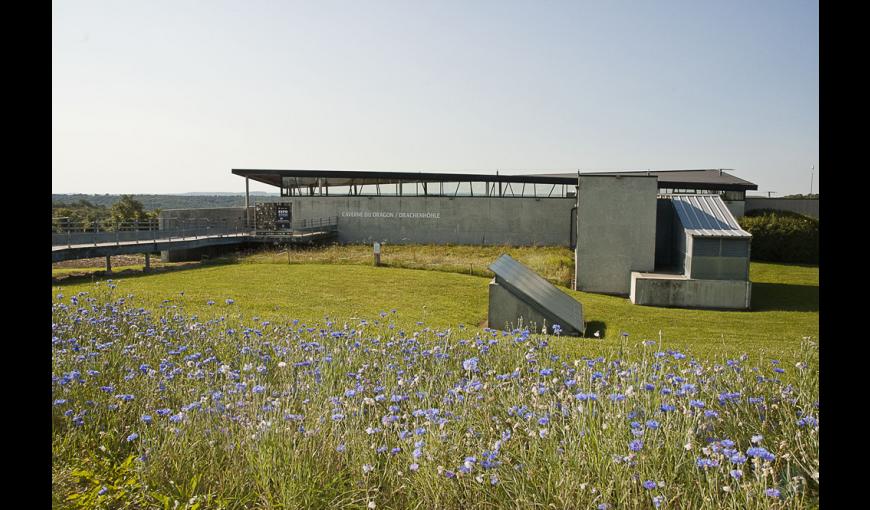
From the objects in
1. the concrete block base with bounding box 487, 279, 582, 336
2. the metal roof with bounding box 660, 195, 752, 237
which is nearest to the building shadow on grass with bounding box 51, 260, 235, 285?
the concrete block base with bounding box 487, 279, 582, 336

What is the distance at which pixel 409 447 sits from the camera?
11.7ft

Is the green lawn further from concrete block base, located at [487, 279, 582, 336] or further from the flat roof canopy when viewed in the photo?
the flat roof canopy

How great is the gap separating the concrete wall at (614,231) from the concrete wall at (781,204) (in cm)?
1689

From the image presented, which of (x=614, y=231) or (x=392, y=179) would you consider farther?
(x=392, y=179)

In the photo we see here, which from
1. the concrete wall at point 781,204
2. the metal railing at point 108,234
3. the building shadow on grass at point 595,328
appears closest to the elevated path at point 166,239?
the metal railing at point 108,234

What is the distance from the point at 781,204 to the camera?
107 feet

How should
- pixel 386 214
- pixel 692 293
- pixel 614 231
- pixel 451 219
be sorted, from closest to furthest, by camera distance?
pixel 692 293 < pixel 614 231 < pixel 451 219 < pixel 386 214

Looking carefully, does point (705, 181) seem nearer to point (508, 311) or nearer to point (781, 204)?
point (781, 204)

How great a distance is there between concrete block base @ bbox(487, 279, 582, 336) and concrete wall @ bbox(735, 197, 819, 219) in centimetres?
2597

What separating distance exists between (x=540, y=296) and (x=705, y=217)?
925 centimetres

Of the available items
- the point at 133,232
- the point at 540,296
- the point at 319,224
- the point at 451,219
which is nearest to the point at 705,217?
the point at 540,296

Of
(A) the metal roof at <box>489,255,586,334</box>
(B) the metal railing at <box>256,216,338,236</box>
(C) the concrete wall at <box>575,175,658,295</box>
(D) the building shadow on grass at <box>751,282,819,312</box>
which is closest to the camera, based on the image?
(A) the metal roof at <box>489,255,586,334</box>

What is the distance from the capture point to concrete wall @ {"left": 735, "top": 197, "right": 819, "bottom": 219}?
32062 mm

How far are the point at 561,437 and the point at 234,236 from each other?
2381cm
